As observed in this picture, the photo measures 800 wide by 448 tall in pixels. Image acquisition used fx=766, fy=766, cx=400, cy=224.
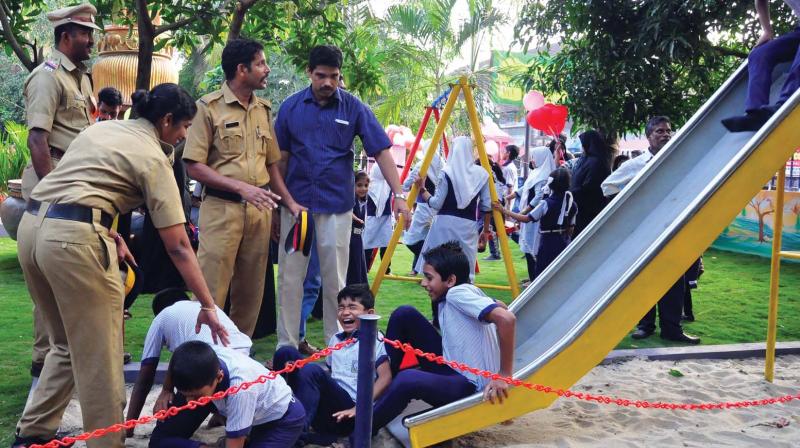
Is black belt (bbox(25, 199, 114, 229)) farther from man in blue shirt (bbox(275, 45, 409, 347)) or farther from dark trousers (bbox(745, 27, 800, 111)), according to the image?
dark trousers (bbox(745, 27, 800, 111))

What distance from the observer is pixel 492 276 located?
988cm

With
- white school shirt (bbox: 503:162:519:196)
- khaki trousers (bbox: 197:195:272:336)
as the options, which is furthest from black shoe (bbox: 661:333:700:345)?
white school shirt (bbox: 503:162:519:196)

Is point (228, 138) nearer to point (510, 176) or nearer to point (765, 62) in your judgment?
point (765, 62)

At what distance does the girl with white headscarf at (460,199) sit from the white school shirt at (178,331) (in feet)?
8.86

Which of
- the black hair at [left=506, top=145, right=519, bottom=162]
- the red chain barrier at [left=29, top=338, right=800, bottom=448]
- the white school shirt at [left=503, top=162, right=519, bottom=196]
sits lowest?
Answer: the red chain barrier at [left=29, top=338, right=800, bottom=448]

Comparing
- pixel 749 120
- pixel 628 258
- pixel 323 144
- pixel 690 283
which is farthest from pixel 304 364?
pixel 690 283

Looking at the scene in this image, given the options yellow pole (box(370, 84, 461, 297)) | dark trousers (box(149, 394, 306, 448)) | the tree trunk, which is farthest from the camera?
yellow pole (box(370, 84, 461, 297))

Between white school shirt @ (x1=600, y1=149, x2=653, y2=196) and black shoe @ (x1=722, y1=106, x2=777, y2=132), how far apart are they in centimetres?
88

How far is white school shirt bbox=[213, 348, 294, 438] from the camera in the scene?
328 cm

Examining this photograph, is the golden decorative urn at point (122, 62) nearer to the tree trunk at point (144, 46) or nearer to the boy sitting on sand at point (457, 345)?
the tree trunk at point (144, 46)

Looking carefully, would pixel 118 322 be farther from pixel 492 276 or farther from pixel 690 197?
pixel 492 276

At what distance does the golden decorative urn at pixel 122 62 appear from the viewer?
1066cm

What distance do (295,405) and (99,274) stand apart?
3.57ft

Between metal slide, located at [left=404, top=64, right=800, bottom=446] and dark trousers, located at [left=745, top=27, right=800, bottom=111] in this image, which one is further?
dark trousers, located at [left=745, top=27, right=800, bottom=111]
